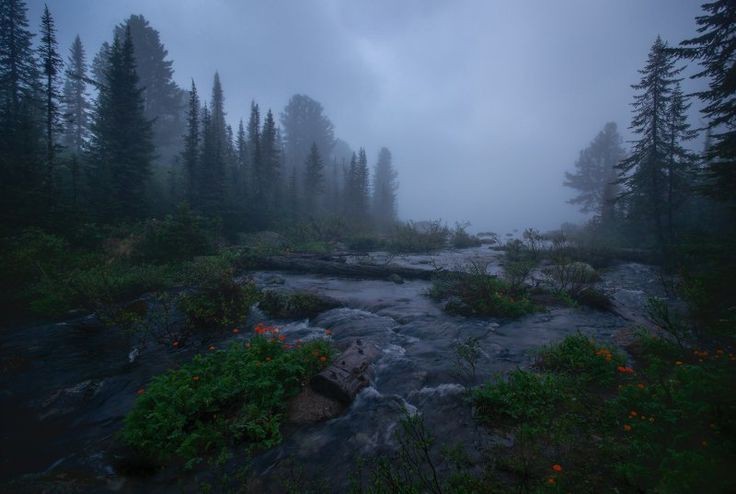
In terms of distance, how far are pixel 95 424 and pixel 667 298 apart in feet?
63.8

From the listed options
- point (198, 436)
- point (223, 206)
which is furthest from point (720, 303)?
point (223, 206)

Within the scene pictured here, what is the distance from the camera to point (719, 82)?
1320 centimetres

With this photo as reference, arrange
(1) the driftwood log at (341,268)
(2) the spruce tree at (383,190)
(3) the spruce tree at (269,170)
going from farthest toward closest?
(2) the spruce tree at (383,190)
(3) the spruce tree at (269,170)
(1) the driftwood log at (341,268)

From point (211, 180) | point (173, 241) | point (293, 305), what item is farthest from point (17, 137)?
point (293, 305)

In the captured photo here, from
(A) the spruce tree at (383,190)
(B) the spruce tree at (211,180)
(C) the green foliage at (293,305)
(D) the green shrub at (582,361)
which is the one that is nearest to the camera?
(D) the green shrub at (582,361)

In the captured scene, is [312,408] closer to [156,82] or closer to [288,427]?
[288,427]

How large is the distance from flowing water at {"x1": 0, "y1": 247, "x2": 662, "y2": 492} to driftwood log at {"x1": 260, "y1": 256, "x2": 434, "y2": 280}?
187 inches

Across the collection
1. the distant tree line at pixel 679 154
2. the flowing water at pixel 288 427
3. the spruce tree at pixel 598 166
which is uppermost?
the spruce tree at pixel 598 166

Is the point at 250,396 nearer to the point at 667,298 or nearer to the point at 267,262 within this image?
the point at 267,262

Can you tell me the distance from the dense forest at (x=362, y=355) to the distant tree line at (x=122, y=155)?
339mm

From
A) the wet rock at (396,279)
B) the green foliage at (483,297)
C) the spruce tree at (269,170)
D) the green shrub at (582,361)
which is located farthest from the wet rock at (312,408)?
the spruce tree at (269,170)

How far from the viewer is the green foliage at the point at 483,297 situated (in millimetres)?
11086

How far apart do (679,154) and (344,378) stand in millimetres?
26850

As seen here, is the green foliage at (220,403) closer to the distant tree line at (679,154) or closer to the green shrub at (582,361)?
the green shrub at (582,361)
